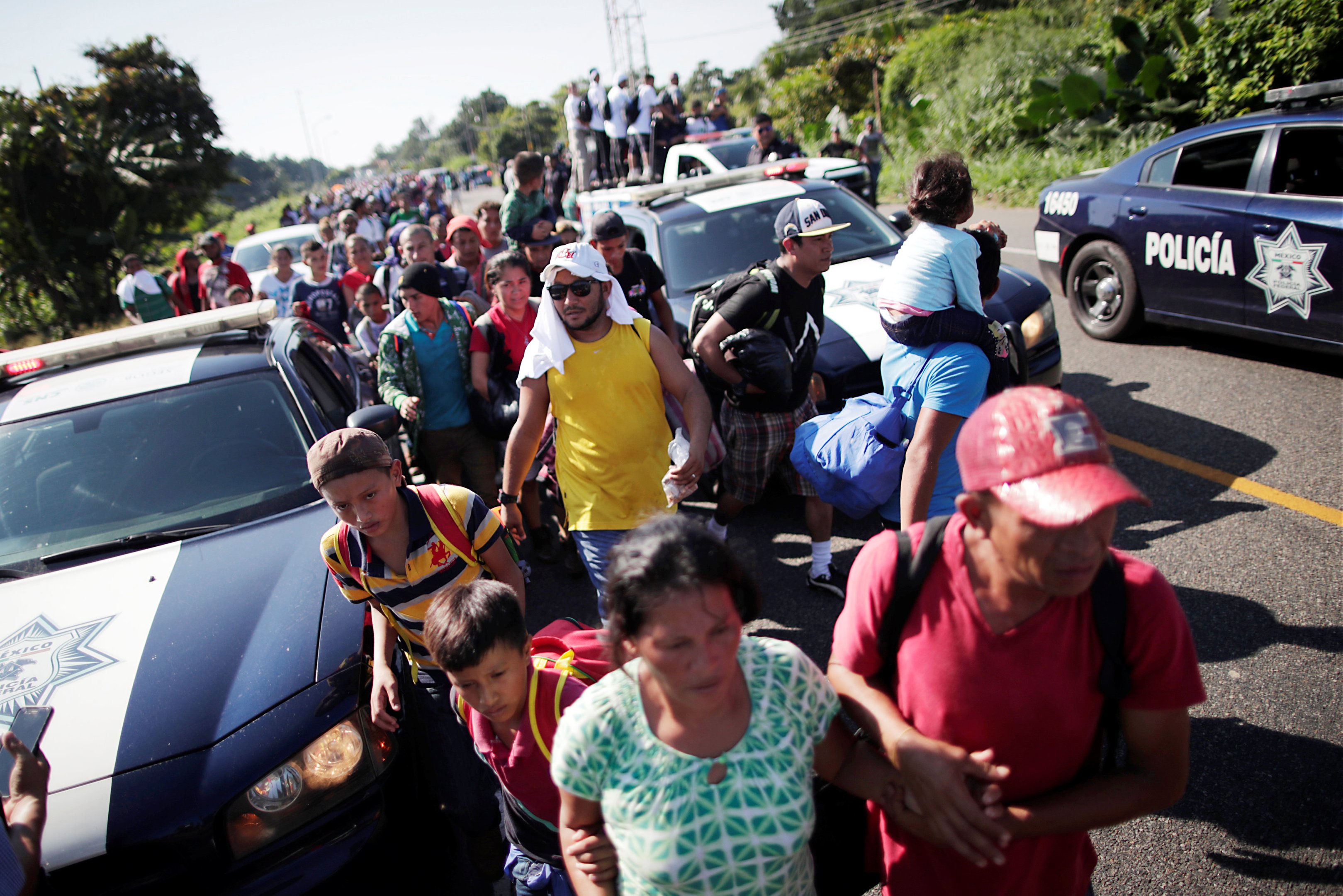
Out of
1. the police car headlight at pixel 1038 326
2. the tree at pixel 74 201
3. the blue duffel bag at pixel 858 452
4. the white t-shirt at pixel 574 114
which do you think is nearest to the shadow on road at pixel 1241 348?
the police car headlight at pixel 1038 326

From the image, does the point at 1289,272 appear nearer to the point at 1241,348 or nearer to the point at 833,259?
the point at 1241,348

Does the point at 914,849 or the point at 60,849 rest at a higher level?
the point at 914,849

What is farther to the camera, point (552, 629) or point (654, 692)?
point (552, 629)

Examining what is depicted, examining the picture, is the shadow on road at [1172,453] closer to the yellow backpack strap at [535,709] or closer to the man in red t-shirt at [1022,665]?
the man in red t-shirt at [1022,665]

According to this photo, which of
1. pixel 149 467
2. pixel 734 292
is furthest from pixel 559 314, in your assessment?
pixel 149 467

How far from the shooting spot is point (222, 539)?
10.1 ft

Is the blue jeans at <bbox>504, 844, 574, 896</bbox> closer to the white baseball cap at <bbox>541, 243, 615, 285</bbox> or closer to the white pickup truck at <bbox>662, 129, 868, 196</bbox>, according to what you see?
the white baseball cap at <bbox>541, 243, 615, 285</bbox>

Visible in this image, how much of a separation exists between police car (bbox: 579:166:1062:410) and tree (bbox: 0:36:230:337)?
Result: 1654 centimetres

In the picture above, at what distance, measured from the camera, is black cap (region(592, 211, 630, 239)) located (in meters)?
4.77

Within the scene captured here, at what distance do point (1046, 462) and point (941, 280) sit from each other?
1.54 meters

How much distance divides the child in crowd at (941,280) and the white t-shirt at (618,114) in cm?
1169

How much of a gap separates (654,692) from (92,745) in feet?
6.05

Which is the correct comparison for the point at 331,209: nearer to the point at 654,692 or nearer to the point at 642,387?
the point at 642,387

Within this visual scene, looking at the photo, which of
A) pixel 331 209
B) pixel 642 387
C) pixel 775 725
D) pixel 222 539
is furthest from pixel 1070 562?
pixel 331 209
